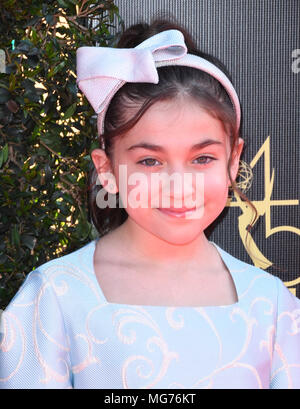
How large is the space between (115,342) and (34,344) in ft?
0.48

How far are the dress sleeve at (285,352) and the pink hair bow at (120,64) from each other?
1.71 feet

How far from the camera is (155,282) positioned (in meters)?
1.11

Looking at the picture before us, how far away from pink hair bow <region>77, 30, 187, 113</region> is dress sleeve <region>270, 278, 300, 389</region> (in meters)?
0.52

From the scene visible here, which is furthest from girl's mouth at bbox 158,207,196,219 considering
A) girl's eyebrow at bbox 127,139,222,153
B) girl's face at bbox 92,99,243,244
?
girl's eyebrow at bbox 127,139,222,153

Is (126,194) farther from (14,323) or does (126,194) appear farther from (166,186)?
(14,323)

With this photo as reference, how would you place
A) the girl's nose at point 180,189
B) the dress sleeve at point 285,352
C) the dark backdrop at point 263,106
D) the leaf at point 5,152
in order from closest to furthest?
the girl's nose at point 180,189
the dress sleeve at point 285,352
the leaf at point 5,152
the dark backdrop at point 263,106

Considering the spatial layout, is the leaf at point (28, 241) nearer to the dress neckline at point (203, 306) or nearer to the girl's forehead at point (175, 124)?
the dress neckline at point (203, 306)

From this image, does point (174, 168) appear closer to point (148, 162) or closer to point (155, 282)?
point (148, 162)

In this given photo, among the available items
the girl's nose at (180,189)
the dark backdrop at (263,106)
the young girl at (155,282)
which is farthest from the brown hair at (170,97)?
the dark backdrop at (263,106)

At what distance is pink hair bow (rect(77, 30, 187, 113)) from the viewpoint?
1.04 metres

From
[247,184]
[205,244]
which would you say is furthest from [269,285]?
[247,184]

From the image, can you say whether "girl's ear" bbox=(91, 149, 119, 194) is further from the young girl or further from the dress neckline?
the dress neckline

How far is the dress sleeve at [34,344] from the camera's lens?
103 centimetres
